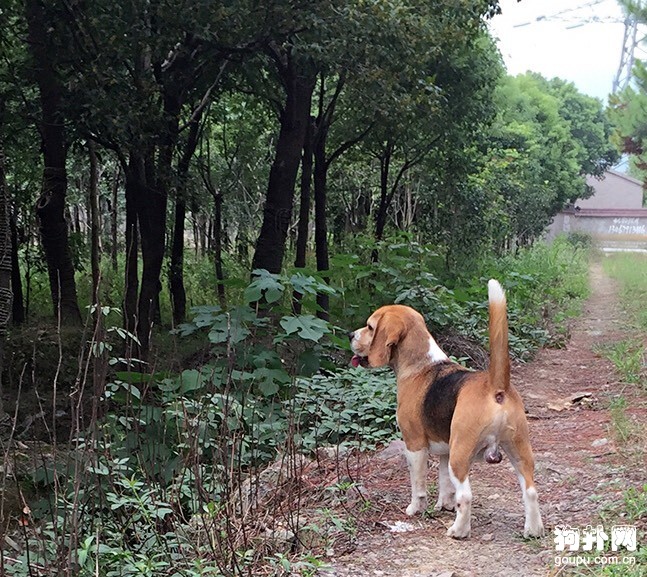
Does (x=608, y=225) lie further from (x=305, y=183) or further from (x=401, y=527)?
(x=401, y=527)

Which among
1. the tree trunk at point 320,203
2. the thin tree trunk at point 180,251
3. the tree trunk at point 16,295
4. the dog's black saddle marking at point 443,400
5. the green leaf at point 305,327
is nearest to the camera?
the dog's black saddle marking at point 443,400

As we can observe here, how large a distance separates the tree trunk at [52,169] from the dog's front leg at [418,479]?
581cm

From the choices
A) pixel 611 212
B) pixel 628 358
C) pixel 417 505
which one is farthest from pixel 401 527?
pixel 611 212

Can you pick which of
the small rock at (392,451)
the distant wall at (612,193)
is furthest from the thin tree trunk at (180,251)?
the distant wall at (612,193)

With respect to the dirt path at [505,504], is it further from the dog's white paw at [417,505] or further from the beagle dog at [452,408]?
the beagle dog at [452,408]

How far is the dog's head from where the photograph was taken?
14.4ft

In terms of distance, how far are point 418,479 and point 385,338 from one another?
2.70 ft

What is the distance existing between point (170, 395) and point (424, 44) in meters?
6.42

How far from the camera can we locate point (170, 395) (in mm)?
5305

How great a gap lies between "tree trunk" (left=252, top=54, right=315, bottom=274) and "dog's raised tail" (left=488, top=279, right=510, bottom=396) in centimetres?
646

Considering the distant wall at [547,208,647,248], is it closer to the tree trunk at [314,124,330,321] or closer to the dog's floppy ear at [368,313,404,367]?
the tree trunk at [314,124,330,321]

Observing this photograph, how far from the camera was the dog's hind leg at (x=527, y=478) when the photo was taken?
3.72 metres

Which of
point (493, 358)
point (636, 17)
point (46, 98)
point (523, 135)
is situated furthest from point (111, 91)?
point (523, 135)

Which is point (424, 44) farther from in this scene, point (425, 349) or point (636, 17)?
point (425, 349)
